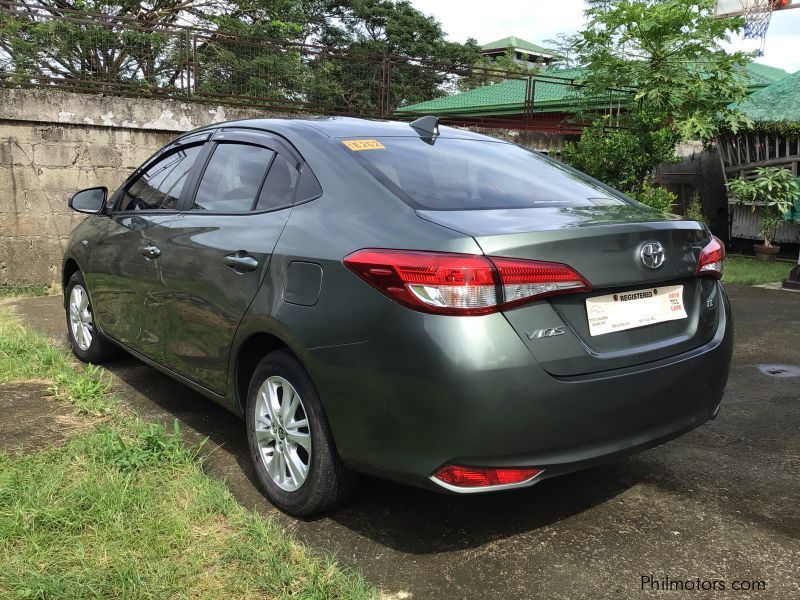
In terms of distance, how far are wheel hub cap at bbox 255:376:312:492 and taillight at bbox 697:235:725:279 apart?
1593mm

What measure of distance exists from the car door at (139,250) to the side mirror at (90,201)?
109 millimetres

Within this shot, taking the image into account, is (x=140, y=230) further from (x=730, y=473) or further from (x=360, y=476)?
→ (x=730, y=473)

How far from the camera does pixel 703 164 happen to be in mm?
13438

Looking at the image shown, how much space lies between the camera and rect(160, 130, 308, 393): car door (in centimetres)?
286

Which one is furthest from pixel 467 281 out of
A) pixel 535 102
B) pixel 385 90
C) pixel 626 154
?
pixel 535 102

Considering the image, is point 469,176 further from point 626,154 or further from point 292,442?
point 626,154

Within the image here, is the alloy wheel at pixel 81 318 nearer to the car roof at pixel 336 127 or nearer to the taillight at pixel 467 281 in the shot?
the car roof at pixel 336 127

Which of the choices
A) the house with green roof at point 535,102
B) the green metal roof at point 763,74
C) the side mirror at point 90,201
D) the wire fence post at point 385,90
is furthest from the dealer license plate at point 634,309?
the green metal roof at point 763,74

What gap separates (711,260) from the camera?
2709 millimetres

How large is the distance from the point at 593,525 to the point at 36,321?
18.1ft

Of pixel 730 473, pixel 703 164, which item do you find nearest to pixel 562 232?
pixel 730 473

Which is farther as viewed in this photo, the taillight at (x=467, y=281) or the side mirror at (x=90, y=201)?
the side mirror at (x=90, y=201)

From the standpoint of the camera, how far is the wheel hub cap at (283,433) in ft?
8.76

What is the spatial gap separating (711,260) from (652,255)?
431 mm
